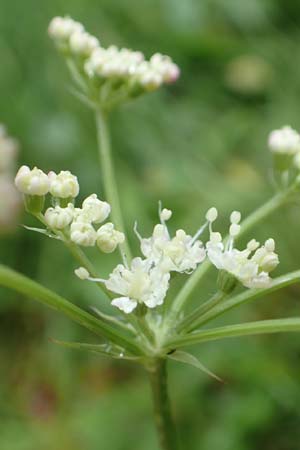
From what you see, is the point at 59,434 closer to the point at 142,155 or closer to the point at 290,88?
the point at 142,155

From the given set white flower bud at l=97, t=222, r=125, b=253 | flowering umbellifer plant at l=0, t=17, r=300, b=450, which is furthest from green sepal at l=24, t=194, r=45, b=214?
white flower bud at l=97, t=222, r=125, b=253

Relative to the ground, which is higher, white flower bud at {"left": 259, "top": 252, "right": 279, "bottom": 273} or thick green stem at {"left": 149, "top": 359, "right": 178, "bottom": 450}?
white flower bud at {"left": 259, "top": 252, "right": 279, "bottom": 273}

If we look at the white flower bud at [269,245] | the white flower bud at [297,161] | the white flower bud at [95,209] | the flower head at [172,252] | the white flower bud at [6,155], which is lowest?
the white flower bud at [269,245]

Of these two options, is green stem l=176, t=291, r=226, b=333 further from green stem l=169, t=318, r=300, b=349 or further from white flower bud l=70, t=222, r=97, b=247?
white flower bud l=70, t=222, r=97, b=247

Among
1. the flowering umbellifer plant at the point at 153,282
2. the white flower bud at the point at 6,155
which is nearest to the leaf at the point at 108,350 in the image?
the flowering umbellifer plant at the point at 153,282

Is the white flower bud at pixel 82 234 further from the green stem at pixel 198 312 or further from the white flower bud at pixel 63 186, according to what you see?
the green stem at pixel 198 312

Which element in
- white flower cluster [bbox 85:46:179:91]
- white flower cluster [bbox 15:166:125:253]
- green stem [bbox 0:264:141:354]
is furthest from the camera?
white flower cluster [bbox 85:46:179:91]

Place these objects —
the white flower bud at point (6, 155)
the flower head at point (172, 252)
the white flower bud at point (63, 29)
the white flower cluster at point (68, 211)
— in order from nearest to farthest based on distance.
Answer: the white flower cluster at point (68, 211)
the flower head at point (172, 252)
the white flower bud at point (63, 29)
the white flower bud at point (6, 155)

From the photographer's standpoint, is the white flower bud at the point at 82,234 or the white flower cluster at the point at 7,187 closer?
the white flower bud at the point at 82,234
